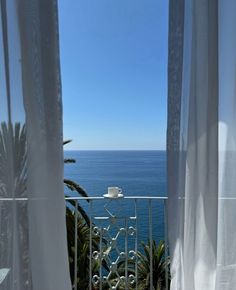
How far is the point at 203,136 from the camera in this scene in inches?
50.9

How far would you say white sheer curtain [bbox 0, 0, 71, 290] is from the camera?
1.16 metres

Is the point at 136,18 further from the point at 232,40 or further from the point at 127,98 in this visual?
the point at 127,98

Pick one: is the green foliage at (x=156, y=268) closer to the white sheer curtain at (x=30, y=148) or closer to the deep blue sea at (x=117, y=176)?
the deep blue sea at (x=117, y=176)

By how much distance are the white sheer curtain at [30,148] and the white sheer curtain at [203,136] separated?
483mm

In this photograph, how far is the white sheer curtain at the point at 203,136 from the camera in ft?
4.17

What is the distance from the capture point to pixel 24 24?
116cm

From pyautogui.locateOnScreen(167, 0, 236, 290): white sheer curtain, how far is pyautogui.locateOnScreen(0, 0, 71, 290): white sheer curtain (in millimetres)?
483

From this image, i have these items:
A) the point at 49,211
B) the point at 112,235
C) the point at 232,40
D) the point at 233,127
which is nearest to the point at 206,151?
the point at 233,127

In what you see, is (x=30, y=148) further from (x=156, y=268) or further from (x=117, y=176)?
(x=117, y=176)

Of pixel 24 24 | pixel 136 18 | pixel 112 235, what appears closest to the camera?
pixel 24 24

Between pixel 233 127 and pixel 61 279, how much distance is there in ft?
3.08

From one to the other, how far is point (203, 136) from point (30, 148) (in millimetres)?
701

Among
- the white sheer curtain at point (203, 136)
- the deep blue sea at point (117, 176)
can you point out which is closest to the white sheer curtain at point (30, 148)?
the white sheer curtain at point (203, 136)

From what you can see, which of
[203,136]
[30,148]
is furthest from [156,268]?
[30,148]
